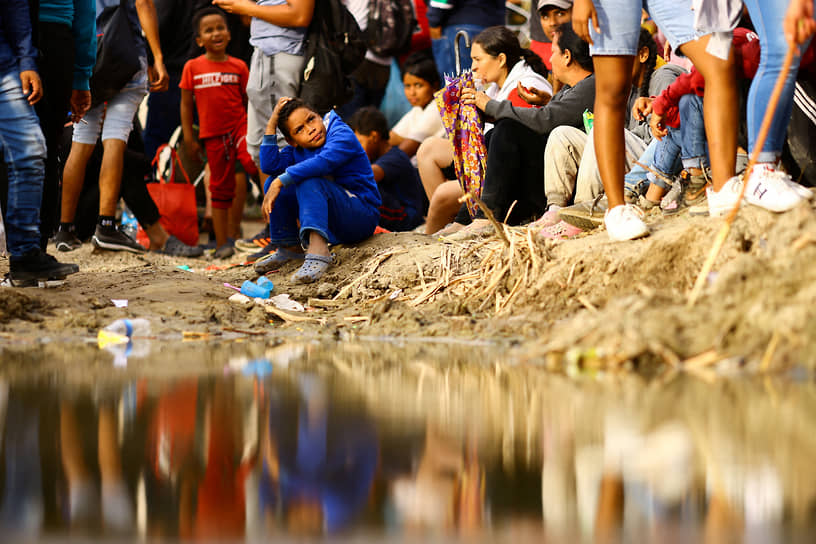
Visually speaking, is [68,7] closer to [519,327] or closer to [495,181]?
[495,181]

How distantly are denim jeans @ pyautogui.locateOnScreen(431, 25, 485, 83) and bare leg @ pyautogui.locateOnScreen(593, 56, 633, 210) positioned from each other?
274cm

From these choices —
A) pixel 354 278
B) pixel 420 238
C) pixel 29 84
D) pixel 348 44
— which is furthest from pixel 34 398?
pixel 348 44

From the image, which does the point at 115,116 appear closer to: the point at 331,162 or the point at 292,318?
the point at 331,162

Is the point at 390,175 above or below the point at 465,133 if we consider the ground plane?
below

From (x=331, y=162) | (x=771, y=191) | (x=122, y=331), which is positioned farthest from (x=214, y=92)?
(x=771, y=191)

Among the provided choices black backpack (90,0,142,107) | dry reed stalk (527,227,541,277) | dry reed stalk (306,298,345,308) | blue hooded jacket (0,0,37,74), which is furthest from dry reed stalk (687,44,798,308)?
black backpack (90,0,142,107)

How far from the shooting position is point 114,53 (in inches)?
217

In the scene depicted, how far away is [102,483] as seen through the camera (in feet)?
4.30

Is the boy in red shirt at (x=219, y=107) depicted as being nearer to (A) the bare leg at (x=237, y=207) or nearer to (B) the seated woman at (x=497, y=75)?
(A) the bare leg at (x=237, y=207)

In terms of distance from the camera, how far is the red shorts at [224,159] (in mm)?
6664

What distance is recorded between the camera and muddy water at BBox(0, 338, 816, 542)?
1.12 meters

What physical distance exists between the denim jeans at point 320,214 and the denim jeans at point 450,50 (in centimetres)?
158

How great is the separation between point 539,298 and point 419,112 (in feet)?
11.5

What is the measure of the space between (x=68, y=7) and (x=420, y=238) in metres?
1.98
